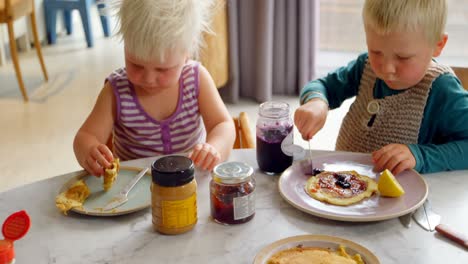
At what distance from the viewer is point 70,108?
3705mm

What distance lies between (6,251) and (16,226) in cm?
5

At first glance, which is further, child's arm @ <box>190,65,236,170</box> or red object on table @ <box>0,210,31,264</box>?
child's arm @ <box>190,65,236,170</box>

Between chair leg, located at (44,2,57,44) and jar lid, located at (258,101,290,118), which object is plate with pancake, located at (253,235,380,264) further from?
chair leg, located at (44,2,57,44)

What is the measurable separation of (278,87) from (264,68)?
0.24 meters

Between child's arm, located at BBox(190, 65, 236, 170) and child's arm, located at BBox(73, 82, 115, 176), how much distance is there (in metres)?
0.20

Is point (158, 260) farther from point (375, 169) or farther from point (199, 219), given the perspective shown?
point (375, 169)

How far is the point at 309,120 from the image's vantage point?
1.38m

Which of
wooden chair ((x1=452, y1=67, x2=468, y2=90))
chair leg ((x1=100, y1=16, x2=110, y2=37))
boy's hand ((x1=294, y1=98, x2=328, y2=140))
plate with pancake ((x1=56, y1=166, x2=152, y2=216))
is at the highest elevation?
wooden chair ((x1=452, y1=67, x2=468, y2=90))

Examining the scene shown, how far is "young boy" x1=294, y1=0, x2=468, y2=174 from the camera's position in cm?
131

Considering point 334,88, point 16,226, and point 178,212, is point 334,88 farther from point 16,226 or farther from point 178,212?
point 16,226

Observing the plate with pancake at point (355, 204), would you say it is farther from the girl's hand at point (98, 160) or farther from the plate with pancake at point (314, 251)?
the girl's hand at point (98, 160)

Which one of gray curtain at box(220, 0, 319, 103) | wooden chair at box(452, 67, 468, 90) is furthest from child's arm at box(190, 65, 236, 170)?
gray curtain at box(220, 0, 319, 103)

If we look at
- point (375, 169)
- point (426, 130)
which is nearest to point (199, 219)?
point (375, 169)

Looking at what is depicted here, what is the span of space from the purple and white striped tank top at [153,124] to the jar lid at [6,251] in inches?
25.0
